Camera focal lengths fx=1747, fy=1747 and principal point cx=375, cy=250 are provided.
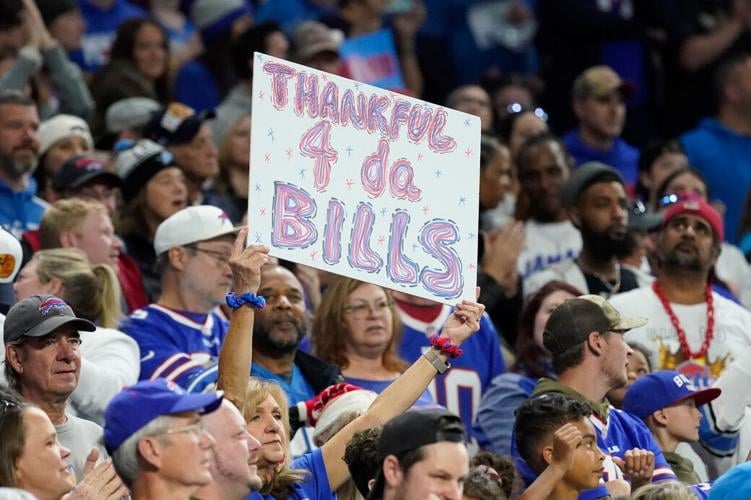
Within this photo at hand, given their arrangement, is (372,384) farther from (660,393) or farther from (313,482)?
(313,482)

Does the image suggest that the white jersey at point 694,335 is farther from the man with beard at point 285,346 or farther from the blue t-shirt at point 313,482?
the blue t-shirt at point 313,482

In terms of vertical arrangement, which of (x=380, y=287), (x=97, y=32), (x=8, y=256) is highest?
(x=97, y=32)

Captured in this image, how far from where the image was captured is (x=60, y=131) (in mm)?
9953

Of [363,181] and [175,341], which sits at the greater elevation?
[363,181]

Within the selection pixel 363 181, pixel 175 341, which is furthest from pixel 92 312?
pixel 363 181

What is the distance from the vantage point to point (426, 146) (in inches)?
270

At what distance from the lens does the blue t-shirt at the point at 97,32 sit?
12156 millimetres

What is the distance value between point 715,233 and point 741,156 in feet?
11.8

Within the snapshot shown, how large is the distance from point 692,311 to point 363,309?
1.78m

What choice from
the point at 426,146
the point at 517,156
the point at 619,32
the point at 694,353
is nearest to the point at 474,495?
the point at 426,146

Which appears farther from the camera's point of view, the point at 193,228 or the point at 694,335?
the point at 694,335

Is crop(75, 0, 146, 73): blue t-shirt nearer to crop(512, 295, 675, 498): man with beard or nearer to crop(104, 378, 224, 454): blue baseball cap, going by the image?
crop(512, 295, 675, 498): man with beard

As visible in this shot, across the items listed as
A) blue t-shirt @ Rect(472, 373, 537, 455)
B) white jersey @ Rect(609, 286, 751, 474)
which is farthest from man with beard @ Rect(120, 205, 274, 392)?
white jersey @ Rect(609, 286, 751, 474)

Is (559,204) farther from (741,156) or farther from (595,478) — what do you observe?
(595,478)
